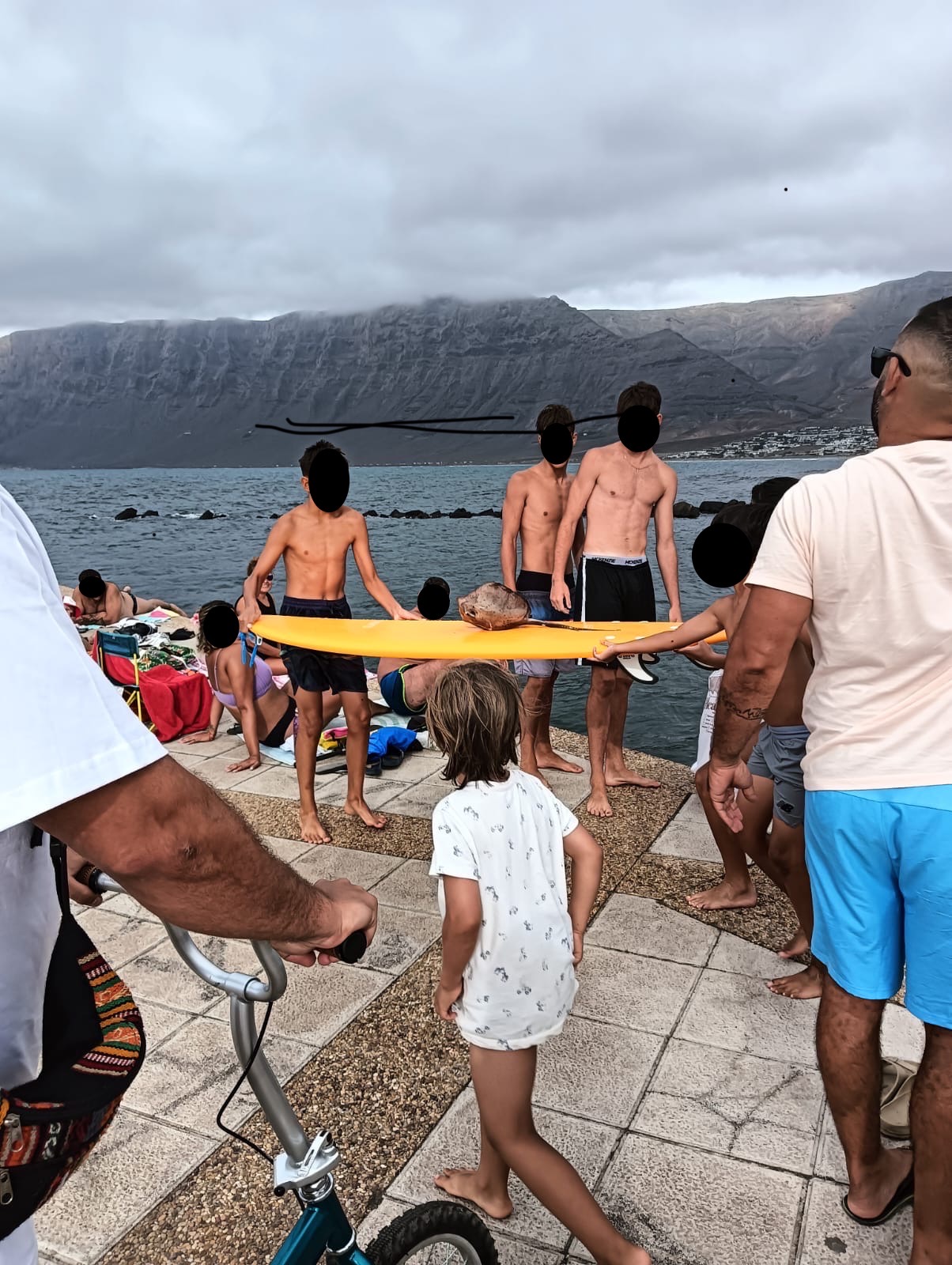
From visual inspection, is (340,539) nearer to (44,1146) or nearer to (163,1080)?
(163,1080)

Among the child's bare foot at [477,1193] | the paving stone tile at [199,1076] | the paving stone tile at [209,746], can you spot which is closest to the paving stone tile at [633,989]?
the child's bare foot at [477,1193]

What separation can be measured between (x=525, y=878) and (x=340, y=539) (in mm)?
3430

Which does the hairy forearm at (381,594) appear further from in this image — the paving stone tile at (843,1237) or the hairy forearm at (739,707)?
the paving stone tile at (843,1237)

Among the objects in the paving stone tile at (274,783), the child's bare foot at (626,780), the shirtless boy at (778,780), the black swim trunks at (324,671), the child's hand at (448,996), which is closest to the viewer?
the child's hand at (448,996)

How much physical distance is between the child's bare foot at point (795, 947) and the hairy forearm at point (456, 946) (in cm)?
193

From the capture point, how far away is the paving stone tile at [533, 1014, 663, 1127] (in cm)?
258

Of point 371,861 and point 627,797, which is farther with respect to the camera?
point 627,797

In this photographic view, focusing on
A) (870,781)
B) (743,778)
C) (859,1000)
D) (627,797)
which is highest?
(870,781)

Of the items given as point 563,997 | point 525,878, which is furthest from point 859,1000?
point 525,878

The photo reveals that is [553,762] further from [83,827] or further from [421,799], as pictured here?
[83,827]

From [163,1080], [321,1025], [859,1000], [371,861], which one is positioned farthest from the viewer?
[371,861]

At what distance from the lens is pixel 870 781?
1.89 m

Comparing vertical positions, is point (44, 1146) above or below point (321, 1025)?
above

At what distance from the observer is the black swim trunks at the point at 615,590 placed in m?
5.42
